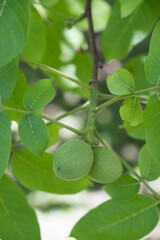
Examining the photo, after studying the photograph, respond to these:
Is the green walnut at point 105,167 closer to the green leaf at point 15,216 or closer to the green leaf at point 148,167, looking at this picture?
the green leaf at point 148,167

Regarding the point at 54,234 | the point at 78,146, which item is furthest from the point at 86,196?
the point at 78,146

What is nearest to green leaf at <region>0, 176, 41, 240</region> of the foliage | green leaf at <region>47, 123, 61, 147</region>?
the foliage

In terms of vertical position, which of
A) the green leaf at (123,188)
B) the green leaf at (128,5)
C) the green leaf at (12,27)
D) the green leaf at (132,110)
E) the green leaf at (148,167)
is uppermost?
the green leaf at (128,5)

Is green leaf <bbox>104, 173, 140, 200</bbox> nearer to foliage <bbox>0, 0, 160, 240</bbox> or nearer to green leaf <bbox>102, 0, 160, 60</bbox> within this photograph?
foliage <bbox>0, 0, 160, 240</bbox>

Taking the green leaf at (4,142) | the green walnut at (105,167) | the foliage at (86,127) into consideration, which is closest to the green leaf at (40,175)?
the foliage at (86,127)

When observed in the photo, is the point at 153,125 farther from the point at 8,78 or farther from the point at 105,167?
the point at 8,78

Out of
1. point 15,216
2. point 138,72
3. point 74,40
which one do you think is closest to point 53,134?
point 15,216
